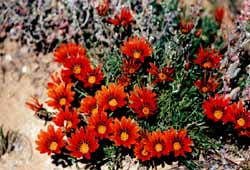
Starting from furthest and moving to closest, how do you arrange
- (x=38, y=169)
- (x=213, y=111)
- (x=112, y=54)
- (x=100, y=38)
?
(x=100, y=38) < (x=112, y=54) < (x=38, y=169) < (x=213, y=111)

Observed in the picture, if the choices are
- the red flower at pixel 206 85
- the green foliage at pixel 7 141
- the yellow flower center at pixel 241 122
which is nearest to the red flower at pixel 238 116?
the yellow flower center at pixel 241 122

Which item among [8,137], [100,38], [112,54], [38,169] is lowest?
[38,169]

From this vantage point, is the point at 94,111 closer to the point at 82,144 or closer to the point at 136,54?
the point at 82,144

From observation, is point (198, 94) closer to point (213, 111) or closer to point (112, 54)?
point (213, 111)

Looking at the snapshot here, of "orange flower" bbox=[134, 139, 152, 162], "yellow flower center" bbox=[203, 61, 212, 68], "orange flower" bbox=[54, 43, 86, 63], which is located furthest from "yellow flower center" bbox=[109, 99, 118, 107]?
"yellow flower center" bbox=[203, 61, 212, 68]

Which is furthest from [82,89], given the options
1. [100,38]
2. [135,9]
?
[135,9]

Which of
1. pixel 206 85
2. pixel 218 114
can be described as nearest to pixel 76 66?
pixel 206 85

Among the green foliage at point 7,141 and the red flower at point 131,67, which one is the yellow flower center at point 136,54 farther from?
the green foliage at point 7,141
